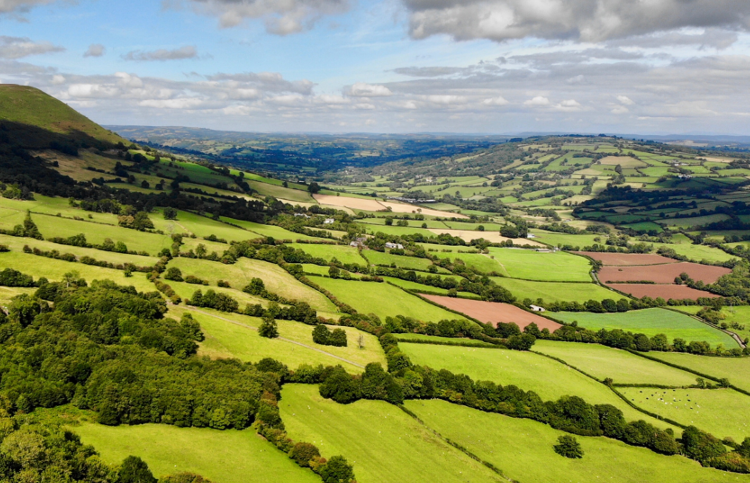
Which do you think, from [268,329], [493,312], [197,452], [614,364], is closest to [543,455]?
[614,364]

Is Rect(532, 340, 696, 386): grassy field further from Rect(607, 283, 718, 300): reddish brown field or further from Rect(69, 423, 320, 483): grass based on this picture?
Rect(69, 423, 320, 483): grass

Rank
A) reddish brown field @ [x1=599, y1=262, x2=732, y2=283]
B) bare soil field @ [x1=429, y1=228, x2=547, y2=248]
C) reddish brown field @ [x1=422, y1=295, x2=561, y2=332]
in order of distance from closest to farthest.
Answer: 1. reddish brown field @ [x1=422, y1=295, x2=561, y2=332]
2. reddish brown field @ [x1=599, y1=262, x2=732, y2=283]
3. bare soil field @ [x1=429, y1=228, x2=547, y2=248]

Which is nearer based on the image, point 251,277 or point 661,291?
point 251,277

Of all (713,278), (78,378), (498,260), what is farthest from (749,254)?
(78,378)

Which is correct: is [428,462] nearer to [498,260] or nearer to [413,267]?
[413,267]

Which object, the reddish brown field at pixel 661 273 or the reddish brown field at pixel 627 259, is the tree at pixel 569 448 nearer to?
the reddish brown field at pixel 661 273

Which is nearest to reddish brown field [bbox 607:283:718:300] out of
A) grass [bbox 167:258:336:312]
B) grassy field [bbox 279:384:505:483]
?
grass [bbox 167:258:336:312]

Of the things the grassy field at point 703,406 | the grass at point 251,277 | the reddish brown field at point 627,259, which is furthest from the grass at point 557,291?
the grass at point 251,277

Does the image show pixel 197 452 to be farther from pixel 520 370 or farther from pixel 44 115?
pixel 44 115
